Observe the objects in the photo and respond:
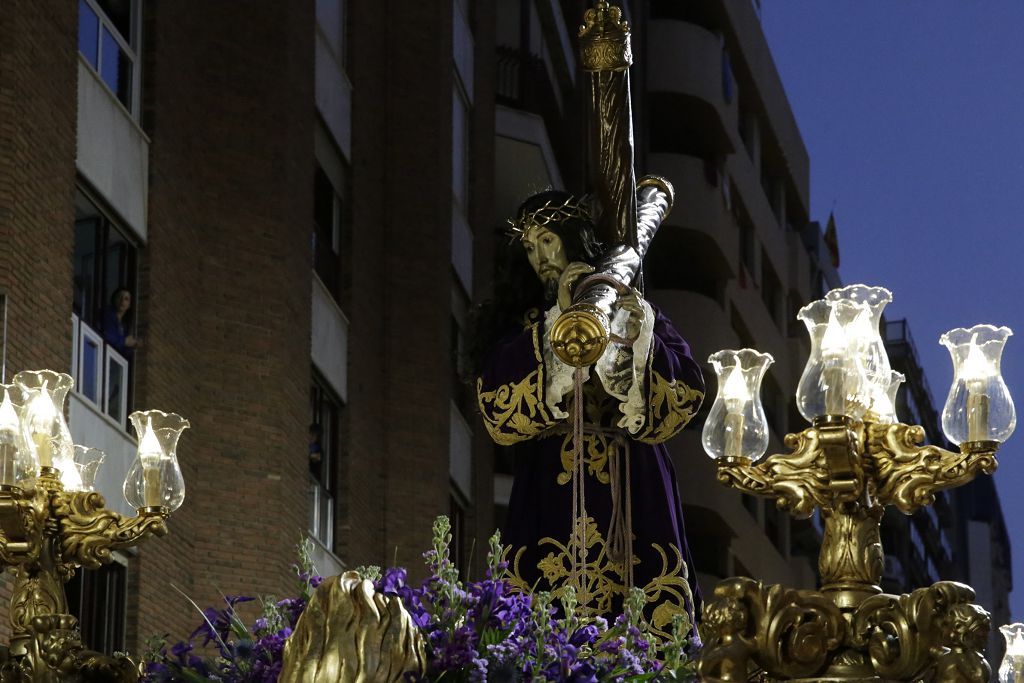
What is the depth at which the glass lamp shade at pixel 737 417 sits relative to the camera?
269 inches

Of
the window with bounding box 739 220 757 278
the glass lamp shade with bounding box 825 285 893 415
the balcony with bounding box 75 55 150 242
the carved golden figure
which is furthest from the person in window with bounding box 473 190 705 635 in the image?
the window with bounding box 739 220 757 278

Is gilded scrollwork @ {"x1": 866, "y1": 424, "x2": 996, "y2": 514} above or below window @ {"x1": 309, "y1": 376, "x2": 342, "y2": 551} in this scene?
below

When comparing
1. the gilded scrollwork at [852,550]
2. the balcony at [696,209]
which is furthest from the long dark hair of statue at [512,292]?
the balcony at [696,209]

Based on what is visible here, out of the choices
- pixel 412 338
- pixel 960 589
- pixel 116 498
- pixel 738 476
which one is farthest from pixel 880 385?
pixel 412 338

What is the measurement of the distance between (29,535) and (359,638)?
284 centimetres

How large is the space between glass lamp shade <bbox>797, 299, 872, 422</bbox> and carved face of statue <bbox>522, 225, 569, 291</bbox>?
74.5 inches

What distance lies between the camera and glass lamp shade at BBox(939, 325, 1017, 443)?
6602 mm

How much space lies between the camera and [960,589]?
5781mm

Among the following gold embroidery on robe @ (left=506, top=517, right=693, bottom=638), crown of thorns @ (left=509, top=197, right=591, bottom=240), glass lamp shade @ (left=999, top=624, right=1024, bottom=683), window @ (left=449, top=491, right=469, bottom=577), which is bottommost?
glass lamp shade @ (left=999, top=624, right=1024, bottom=683)

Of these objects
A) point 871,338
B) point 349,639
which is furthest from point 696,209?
point 349,639

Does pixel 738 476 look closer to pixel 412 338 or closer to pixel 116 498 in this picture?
pixel 116 498

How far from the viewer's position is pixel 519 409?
8.23 meters

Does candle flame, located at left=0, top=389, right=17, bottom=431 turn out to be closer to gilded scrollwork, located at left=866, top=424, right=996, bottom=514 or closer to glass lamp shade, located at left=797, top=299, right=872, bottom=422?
glass lamp shade, located at left=797, top=299, right=872, bottom=422

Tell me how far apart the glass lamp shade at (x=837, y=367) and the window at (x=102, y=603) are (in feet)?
32.1
